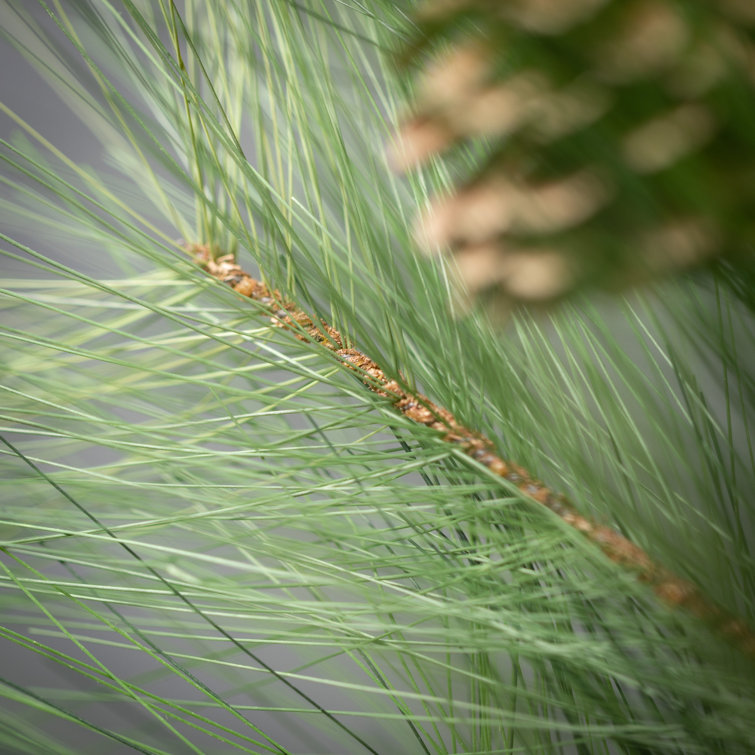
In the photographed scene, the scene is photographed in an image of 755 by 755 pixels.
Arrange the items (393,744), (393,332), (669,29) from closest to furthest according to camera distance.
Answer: (669,29) < (393,332) < (393,744)

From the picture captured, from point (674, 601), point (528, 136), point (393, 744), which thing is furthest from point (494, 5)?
point (393, 744)

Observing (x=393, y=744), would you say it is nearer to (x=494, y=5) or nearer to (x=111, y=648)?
(x=111, y=648)

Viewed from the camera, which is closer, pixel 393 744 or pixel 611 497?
pixel 611 497
